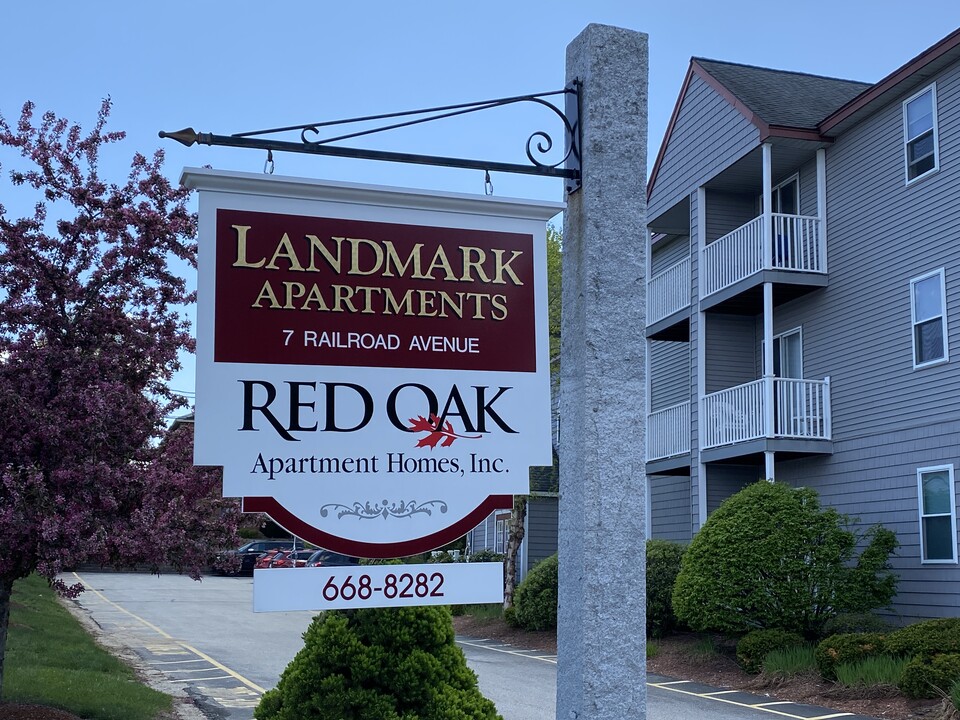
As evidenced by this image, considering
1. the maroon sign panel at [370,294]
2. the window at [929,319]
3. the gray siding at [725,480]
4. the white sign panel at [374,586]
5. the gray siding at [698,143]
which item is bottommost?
the white sign panel at [374,586]

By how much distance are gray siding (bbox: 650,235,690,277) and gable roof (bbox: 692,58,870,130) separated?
14.2 ft

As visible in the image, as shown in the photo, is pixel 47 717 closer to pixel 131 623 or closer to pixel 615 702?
pixel 615 702

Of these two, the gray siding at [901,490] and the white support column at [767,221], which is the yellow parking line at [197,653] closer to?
the gray siding at [901,490]

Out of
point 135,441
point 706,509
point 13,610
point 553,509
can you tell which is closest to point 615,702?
point 135,441

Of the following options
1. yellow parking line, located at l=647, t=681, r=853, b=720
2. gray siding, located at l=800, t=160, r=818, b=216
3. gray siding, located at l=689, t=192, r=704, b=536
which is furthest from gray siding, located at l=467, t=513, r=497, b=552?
yellow parking line, located at l=647, t=681, r=853, b=720

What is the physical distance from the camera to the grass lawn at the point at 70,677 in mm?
11453

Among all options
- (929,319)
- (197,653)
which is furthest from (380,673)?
(929,319)

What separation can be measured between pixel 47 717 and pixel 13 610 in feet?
41.5

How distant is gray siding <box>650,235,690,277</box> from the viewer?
27.2m

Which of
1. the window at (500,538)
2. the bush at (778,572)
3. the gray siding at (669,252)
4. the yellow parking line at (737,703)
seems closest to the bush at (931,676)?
the yellow parking line at (737,703)

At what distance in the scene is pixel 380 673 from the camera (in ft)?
21.7

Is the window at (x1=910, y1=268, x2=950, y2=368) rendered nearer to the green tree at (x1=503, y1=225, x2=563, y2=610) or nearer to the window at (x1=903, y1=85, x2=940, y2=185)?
the window at (x1=903, y1=85, x2=940, y2=185)

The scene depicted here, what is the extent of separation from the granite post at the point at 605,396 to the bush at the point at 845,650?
10.9m

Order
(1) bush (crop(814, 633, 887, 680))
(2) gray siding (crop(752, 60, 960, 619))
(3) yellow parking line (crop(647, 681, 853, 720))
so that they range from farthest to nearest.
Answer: (2) gray siding (crop(752, 60, 960, 619)), (1) bush (crop(814, 633, 887, 680)), (3) yellow parking line (crop(647, 681, 853, 720))
